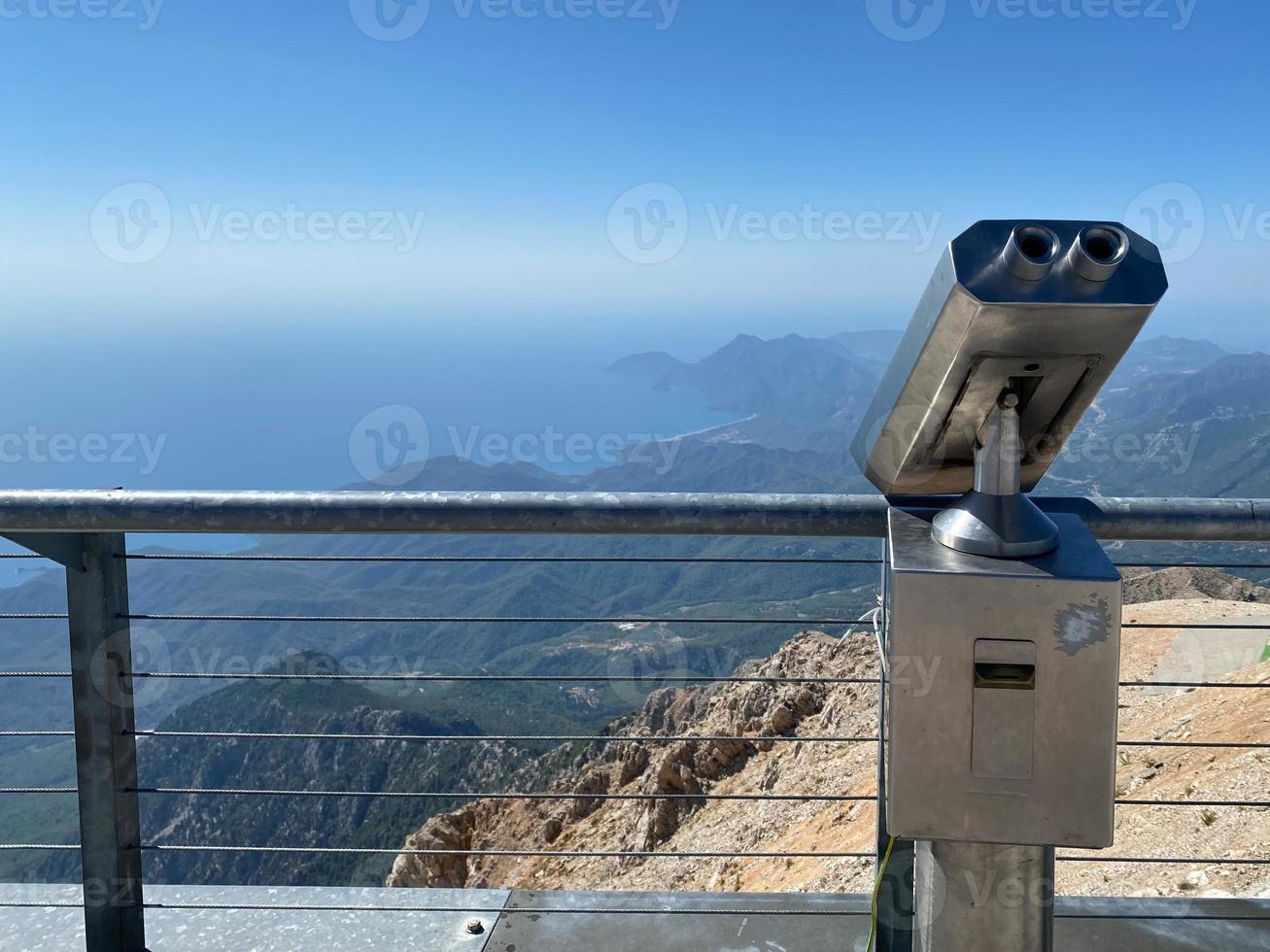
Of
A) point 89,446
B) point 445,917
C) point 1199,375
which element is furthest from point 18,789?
point 1199,375

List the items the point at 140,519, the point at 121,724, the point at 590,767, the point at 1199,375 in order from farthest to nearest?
1. the point at 1199,375
2. the point at 590,767
3. the point at 121,724
4. the point at 140,519

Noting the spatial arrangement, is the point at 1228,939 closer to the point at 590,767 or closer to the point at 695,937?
the point at 695,937

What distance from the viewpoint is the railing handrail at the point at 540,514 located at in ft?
6.56

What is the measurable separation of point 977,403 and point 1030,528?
0.72 feet

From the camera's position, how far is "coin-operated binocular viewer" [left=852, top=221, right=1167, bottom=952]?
1442mm

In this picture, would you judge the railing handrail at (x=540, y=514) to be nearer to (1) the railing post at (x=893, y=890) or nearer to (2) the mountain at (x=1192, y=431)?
(1) the railing post at (x=893, y=890)

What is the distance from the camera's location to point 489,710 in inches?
1508

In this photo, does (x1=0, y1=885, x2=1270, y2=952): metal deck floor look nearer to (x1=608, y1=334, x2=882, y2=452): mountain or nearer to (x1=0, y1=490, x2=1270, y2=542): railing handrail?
(x1=0, y1=490, x2=1270, y2=542): railing handrail

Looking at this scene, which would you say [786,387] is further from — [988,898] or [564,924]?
[988,898]

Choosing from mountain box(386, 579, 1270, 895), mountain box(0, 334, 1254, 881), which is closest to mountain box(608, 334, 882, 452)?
mountain box(0, 334, 1254, 881)

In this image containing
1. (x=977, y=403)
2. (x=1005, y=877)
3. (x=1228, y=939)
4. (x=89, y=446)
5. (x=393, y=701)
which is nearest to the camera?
(x=977, y=403)

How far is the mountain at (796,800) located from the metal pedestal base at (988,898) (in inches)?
152

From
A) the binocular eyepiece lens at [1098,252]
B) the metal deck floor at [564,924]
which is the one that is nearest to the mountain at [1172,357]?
the metal deck floor at [564,924]

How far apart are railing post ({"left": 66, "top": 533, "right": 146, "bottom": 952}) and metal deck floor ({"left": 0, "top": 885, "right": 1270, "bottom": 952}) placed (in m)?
0.25
